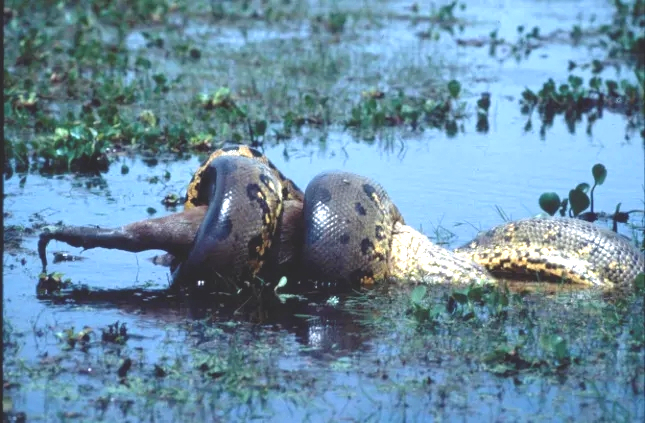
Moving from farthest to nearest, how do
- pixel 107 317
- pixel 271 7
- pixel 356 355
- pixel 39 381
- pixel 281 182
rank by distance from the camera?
pixel 271 7, pixel 281 182, pixel 107 317, pixel 356 355, pixel 39 381

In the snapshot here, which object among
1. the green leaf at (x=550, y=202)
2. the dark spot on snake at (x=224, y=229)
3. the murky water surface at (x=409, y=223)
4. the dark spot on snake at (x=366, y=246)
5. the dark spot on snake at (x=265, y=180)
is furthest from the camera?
the green leaf at (x=550, y=202)

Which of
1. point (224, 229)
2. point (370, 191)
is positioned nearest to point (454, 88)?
point (370, 191)

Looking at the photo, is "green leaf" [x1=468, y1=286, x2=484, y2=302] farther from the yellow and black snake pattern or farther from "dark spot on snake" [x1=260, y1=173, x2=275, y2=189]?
"dark spot on snake" [x1=260, y1=173, x2=275, y2=189]

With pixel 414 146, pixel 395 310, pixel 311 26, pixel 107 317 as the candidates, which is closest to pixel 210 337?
pixel 107 317

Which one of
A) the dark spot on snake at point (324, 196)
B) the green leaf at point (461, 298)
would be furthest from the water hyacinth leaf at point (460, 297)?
the dark spot on snake at point (324, 196)

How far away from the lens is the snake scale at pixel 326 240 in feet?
23.9

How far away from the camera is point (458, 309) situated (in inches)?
272

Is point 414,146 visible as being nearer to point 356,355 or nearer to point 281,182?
point 281,182

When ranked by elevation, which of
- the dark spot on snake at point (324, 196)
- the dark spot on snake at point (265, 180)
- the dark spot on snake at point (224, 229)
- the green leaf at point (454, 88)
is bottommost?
the dark spot on snake at point (224, 229)

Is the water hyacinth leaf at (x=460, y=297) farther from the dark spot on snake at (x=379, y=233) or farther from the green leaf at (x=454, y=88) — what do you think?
the green leaf at (x=454, y=88)

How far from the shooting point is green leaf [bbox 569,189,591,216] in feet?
28.7

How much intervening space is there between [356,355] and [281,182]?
1.94 meters

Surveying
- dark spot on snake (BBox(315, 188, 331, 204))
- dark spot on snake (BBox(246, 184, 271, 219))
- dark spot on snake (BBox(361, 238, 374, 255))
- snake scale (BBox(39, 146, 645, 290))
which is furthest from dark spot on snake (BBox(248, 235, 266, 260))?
dark spot on snake (BBox(361, 238, 374, 255))

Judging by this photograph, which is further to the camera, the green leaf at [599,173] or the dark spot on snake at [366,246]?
the green leaf at [599,173]
